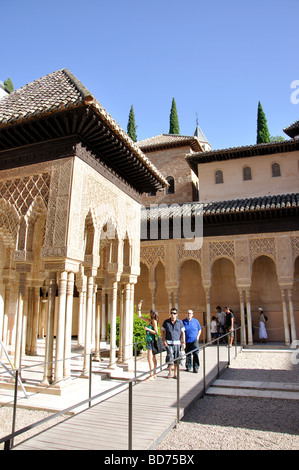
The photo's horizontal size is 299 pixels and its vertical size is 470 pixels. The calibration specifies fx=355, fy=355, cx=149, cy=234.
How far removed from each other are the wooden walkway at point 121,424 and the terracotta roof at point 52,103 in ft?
16.3

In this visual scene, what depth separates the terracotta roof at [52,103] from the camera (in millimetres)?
6609

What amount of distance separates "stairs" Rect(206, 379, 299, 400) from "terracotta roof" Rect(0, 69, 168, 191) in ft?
18.3

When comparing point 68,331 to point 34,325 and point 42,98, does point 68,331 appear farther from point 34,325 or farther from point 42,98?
point 42,98

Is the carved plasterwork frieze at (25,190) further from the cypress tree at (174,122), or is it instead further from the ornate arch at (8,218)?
the cypress tree at (174,122)

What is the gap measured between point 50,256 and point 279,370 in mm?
6428

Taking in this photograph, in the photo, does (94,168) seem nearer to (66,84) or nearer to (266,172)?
(66,84)

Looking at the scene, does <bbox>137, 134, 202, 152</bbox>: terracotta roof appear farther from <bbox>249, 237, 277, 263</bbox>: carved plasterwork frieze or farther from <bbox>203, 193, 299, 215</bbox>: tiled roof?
<bbox>249, 237, 277, 263</bbox>: carved plasterwork frieze

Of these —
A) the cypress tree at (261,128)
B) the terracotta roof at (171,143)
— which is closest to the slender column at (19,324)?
the terracotta roof at (171,143)

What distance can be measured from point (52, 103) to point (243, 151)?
12302 millimetres

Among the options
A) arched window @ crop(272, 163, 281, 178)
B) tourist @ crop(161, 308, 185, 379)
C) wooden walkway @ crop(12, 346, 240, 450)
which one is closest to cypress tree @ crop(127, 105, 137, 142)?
arched window @ crop(272, 163, 281, 178)

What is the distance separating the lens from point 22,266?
741cm

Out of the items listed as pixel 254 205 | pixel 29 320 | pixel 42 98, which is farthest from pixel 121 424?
pixel 254 205

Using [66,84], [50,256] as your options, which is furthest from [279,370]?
[66,84]
